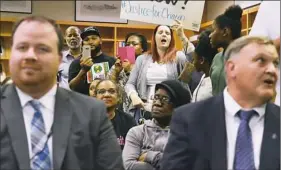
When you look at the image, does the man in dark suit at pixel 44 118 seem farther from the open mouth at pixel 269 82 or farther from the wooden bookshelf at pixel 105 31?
the wooden bookshelf at pixel 105 31

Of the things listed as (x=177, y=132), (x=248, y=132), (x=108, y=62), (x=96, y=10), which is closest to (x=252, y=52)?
(x=248, y=132)

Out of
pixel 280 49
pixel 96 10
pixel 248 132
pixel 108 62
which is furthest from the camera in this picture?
pixel 96 10

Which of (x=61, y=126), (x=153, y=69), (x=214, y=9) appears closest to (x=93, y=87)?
(x=153, y=69)

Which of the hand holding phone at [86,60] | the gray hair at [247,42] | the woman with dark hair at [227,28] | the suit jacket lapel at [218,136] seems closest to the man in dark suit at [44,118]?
the suit jacket lapel at [218,136]

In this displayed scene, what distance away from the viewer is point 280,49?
6.41 ft

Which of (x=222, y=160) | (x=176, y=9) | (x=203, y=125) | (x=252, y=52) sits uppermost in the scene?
(x=176, y=9)

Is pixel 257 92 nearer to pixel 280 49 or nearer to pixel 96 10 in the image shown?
pixel 280 49

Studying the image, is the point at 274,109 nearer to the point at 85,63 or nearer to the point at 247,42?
the point at 247,42

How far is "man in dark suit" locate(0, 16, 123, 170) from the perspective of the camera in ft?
5.57

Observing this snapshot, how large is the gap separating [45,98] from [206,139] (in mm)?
641

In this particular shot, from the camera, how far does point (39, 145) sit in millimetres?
1722

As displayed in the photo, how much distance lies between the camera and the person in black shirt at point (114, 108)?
3.12m

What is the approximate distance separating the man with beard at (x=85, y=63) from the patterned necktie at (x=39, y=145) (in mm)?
1845

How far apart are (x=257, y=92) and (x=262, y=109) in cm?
9
